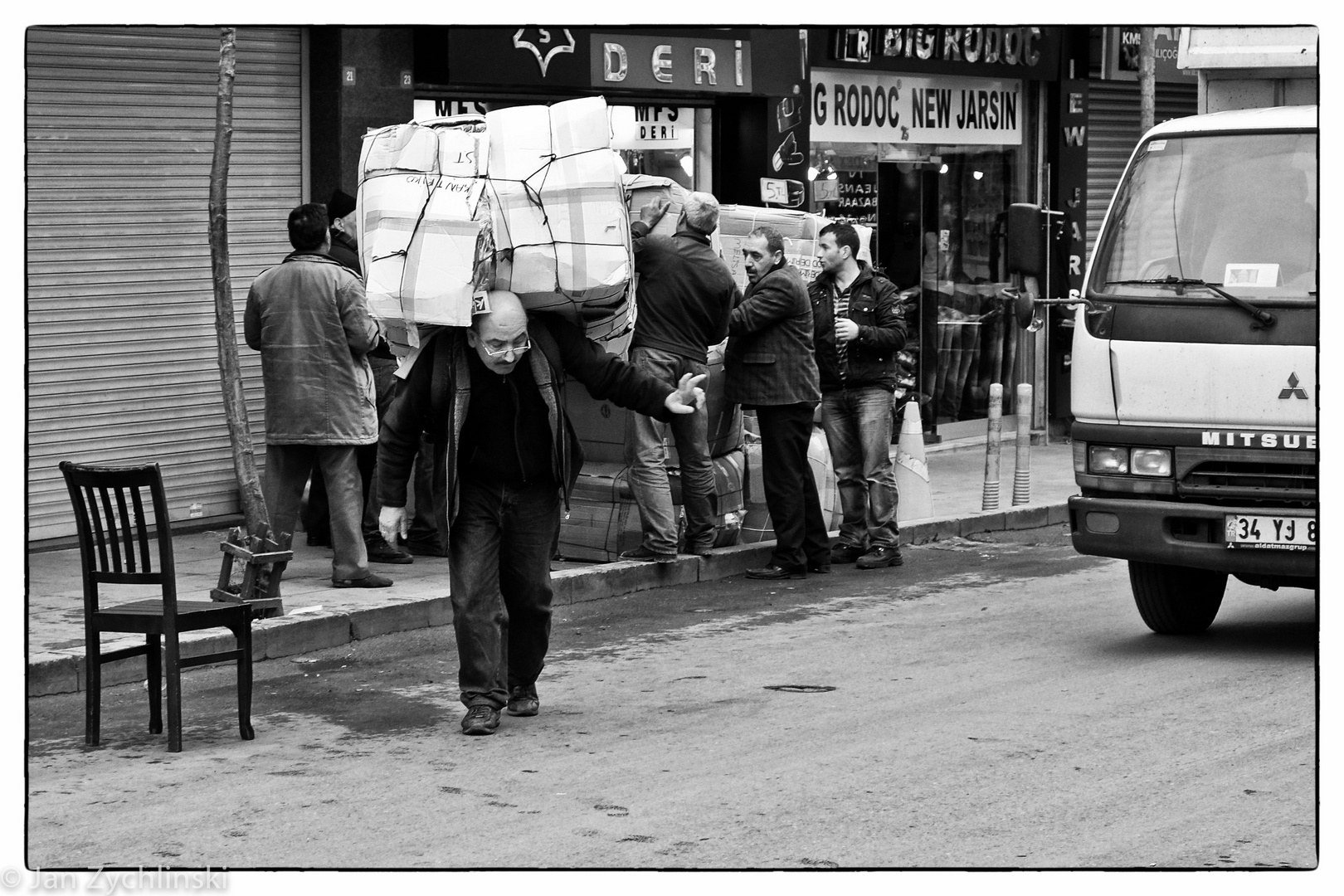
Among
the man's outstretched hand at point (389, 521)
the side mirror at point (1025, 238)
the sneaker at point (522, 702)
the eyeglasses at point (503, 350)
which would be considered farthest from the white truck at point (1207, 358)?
the man's outstretched hand at point (389, 521)

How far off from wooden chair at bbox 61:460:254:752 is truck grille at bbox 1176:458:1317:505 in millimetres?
3934

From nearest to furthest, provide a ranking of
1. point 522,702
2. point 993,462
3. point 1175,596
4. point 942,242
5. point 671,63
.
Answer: point 522,702 < point 1175,596 < point 993,462 < point 671,63 < point 942,242

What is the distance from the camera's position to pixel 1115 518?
8102 mm

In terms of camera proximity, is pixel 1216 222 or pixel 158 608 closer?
pixel 158 608

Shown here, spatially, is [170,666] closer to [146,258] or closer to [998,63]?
[146,258]

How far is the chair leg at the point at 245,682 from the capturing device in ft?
22.3

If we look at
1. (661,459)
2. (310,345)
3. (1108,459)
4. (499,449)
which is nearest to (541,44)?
(661,459)

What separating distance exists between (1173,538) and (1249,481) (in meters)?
0.39

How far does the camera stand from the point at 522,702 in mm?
7211

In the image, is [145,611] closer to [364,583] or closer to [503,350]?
[503,350]

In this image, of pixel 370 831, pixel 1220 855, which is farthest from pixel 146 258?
pixel 1220 855

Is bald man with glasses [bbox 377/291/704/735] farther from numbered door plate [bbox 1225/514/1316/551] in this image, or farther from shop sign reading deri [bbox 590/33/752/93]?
shop sign reading deri [bbox 590/33/752/93]

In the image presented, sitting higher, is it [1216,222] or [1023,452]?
[1216,222]

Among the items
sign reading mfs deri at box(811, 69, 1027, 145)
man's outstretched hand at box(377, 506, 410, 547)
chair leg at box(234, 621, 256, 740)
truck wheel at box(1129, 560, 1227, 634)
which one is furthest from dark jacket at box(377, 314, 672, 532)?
sign reading mfs deri at box(811, 69, 1027, 145)
